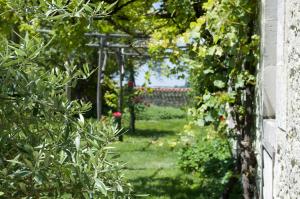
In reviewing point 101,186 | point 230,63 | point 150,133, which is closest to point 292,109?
point 101,186

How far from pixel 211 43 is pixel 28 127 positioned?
228cm

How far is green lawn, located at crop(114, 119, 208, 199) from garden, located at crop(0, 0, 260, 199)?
0.02 m

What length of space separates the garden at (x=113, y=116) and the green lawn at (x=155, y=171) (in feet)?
0.07

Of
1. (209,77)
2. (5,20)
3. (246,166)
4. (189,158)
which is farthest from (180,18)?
(189,158)

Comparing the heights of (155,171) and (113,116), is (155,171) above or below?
below

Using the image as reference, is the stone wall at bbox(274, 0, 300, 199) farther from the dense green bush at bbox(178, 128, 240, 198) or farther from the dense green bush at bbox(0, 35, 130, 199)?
the dense green bush at bbox(178, 128, 240, 198)

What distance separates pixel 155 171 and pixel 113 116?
482 cm

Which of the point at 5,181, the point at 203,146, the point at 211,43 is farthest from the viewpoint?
the point at 203,146

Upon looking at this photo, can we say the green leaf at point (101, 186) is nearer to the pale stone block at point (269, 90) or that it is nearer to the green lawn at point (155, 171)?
the pale stone block at point (269, 90)

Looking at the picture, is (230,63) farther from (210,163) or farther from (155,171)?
(155,171)

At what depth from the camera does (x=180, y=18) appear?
529 cm

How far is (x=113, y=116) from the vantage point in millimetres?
3883

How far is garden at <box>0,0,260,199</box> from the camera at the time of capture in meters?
1.92

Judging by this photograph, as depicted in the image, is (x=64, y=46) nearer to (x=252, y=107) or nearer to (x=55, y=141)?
(x=252, y=107)
